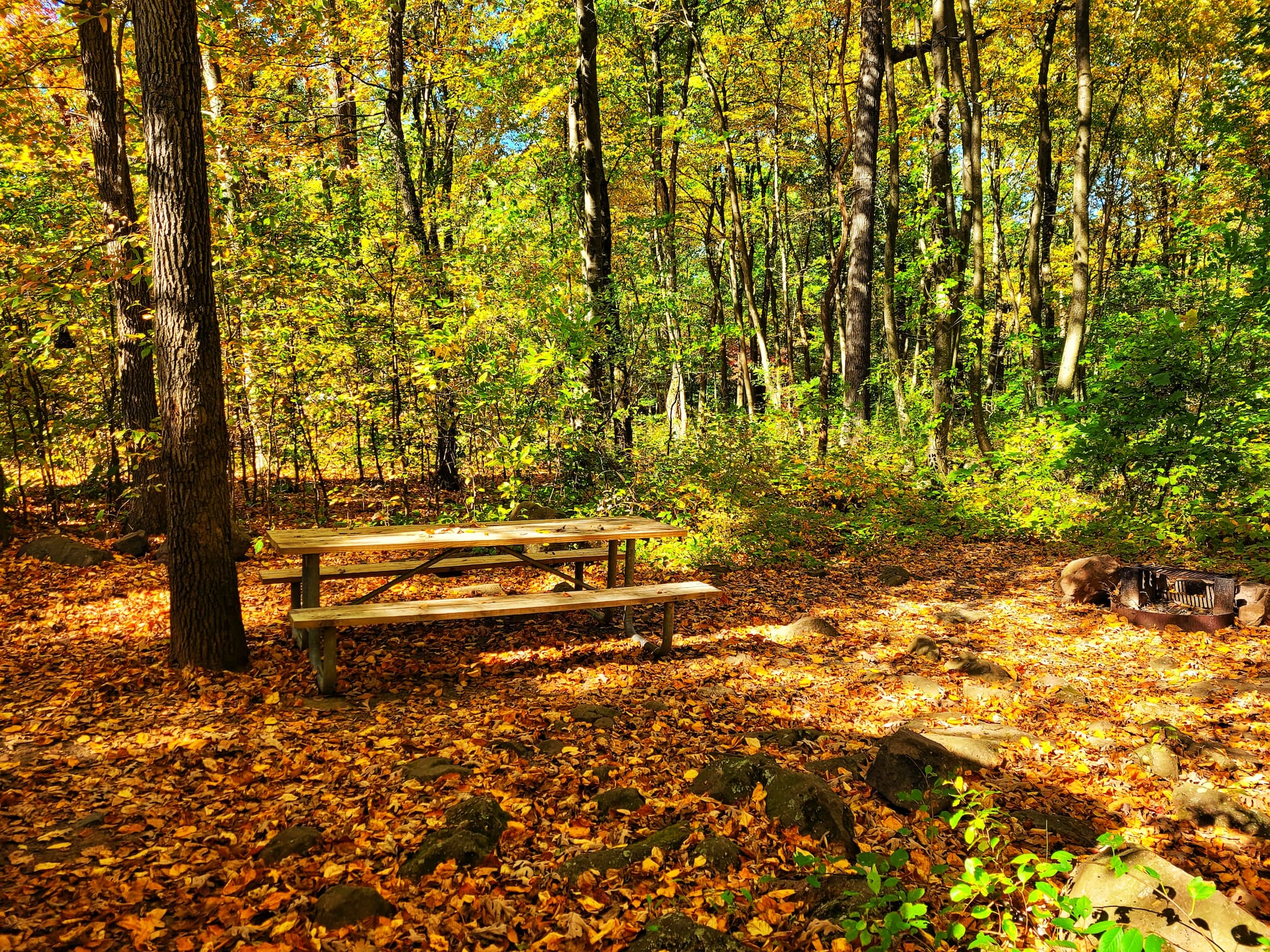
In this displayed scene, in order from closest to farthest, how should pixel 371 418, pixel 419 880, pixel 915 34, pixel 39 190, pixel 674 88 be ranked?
pixel 419 880, pixel 371 418, pixel 39 190, pixel 915 34, pixel 674 88

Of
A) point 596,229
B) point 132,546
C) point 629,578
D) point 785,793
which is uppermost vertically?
point 596,229

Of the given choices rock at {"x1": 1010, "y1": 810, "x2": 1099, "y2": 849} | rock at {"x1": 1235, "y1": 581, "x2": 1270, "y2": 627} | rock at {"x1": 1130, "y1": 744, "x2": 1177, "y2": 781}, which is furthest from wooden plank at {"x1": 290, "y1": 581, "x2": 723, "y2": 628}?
rock at {"x1": 1235, "y1": 581, "x2": 1270, "y2": 627}

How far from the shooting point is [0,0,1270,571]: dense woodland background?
7.46 metres

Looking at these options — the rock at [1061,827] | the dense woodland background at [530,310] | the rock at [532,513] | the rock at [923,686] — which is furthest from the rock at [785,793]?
the rock at [532,513]

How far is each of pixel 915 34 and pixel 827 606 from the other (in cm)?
1151

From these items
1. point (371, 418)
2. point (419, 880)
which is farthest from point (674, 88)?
point (419, 880)

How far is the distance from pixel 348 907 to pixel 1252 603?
720 cm

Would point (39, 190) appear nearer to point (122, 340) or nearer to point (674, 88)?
point (122, 340)

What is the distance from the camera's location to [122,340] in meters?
7.53

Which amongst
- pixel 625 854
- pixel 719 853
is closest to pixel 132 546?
pixel 625 854

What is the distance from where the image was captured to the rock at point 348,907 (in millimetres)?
2498

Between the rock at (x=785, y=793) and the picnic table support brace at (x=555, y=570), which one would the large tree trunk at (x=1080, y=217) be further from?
the rock at (x=785, y=793)

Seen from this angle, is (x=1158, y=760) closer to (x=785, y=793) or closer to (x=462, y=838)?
(x=785, y=793)

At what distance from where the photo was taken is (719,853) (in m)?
3.03
